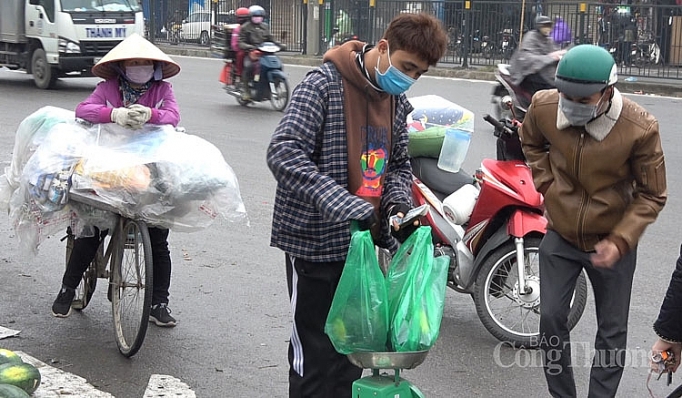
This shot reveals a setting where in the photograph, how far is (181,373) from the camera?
16.6 ft

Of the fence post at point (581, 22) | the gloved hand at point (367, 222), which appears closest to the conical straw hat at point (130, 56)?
the gloved hand at point (367, 222)

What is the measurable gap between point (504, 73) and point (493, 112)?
4.54 meters

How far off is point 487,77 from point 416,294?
721 inches

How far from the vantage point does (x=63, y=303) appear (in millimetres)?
5727

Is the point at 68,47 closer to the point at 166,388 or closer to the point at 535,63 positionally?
the point at 535,63

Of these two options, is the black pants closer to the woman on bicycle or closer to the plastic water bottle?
the plastic water bottle

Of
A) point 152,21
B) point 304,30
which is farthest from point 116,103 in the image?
point 152,21

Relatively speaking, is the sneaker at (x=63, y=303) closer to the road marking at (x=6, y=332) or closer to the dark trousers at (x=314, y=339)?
the road marking at (x=6, y=332)

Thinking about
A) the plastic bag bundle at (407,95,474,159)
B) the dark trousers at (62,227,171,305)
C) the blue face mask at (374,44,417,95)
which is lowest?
the dark trousers at (62,227,171,305)

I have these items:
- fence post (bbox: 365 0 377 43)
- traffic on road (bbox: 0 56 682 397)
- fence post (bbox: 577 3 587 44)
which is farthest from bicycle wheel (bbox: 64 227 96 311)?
fence post (bbox: 365 0 377 43)

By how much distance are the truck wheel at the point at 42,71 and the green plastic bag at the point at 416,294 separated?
15.2m

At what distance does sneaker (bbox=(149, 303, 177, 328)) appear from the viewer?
18.7 feet

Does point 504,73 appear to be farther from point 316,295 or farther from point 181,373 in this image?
point 316,295

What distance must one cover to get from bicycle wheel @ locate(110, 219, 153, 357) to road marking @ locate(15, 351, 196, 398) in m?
0.33
